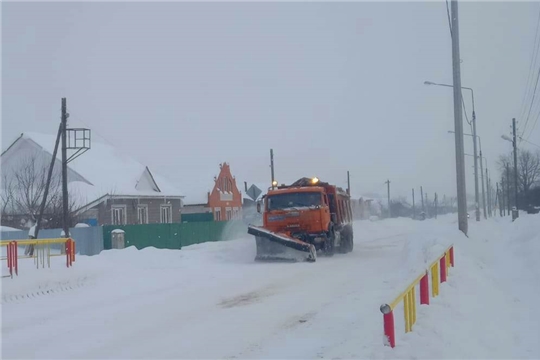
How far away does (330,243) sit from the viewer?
2398cm

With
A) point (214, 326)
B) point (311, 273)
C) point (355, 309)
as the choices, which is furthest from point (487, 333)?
point (311, 273)

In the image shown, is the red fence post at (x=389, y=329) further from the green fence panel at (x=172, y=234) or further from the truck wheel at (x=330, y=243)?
the green fence panel at (x=172, y=234)

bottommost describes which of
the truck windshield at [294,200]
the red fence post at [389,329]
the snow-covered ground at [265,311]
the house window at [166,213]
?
the snow-covered ground at [265,311]

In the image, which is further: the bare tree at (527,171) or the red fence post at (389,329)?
the bare tree at (527,171)

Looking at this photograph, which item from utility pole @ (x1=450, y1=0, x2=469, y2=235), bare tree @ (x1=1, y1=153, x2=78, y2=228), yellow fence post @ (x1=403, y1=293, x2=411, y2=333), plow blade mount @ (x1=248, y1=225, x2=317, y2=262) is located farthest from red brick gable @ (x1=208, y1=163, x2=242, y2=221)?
yellow fence post @ (x1=403, y1=293, x2=411, y2=333)

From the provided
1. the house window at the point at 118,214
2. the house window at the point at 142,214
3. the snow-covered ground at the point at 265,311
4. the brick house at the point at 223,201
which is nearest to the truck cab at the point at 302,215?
the snow-covered ground at the point at 265,311

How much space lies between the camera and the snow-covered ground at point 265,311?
7996 millimetres

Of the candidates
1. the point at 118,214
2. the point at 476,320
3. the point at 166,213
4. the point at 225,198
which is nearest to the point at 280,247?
the point at 476,320

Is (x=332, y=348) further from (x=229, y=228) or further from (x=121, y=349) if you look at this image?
(x=229, y=228)

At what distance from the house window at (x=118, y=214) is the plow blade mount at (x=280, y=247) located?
19.8m

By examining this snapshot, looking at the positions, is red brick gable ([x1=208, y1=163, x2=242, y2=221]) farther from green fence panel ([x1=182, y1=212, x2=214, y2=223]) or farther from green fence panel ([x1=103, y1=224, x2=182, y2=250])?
green fence panel ([x1=103, y1=224, x2=182, y2=250])

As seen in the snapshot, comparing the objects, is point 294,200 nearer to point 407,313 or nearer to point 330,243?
point 330,243

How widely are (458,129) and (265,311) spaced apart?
13.3 m

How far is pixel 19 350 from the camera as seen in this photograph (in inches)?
344
